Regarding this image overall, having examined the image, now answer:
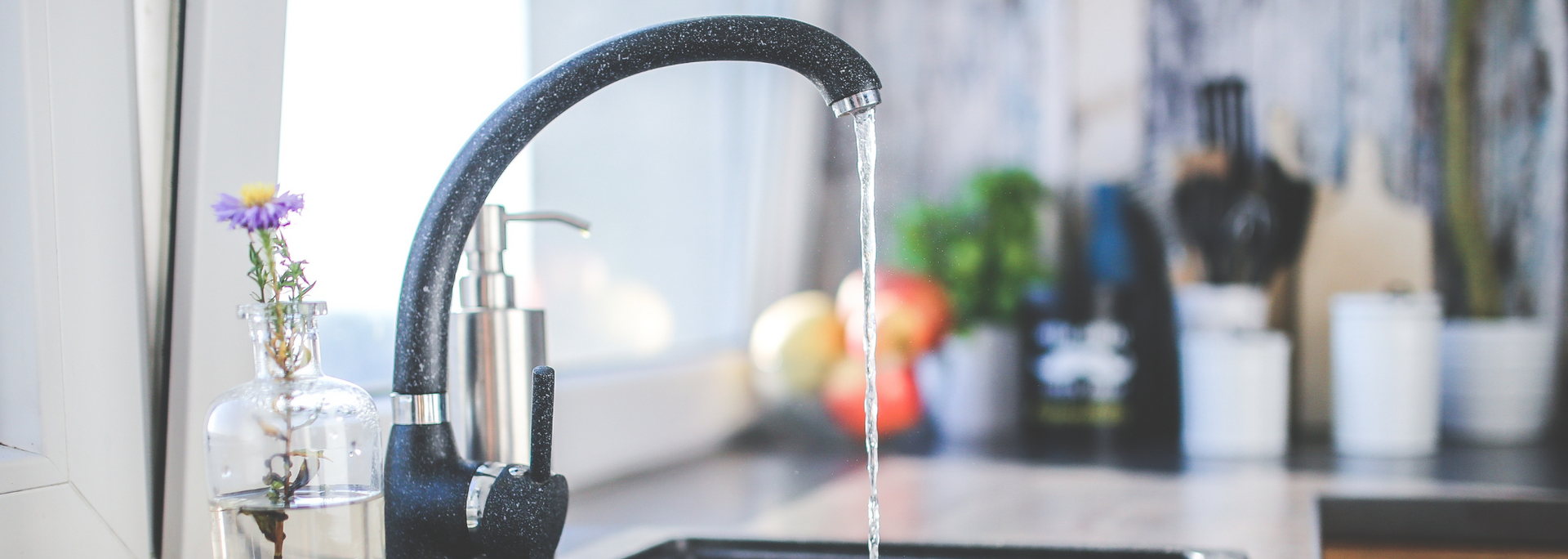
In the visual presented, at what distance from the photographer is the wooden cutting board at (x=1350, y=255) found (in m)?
1.36

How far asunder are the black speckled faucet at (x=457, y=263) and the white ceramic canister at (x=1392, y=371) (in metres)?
0.96

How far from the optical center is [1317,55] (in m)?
1.40

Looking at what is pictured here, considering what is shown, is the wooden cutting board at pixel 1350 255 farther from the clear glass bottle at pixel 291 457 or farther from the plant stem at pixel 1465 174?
the clear glass bottle at pixel 291 457

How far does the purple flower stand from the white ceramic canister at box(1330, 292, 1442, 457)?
118 centimetres

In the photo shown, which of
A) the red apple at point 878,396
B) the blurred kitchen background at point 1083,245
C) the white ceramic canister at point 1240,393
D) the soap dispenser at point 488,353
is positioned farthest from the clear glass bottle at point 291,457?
the white ceramic canister at point 1240,393

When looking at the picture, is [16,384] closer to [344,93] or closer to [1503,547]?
[344,93]

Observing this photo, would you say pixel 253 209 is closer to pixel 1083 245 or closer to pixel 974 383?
pixel 974 383

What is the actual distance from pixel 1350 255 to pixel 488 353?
1201 millimetres

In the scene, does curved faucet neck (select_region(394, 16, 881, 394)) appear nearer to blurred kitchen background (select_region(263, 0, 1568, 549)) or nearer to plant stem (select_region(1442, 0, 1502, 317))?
blurred kitchen background (select_region(263, 0, 1568, 549))

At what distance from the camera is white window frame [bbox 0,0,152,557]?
486mm

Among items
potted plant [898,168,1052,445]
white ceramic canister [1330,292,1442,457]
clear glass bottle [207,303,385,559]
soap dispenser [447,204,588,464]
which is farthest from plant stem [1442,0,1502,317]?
clear glass bottle [207,303,385,559]

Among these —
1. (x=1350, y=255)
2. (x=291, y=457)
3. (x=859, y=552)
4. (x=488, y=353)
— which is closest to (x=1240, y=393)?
(x=1350, y=255)

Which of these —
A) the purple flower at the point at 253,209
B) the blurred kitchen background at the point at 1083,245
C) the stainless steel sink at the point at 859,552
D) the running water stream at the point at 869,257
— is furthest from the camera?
the blurred kitchen background at the point at 1083,245

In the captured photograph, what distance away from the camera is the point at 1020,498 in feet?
3.23
